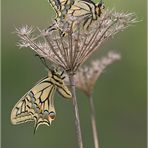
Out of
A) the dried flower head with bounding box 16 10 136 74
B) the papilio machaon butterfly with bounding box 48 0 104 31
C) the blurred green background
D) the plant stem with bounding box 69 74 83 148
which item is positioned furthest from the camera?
the blurred green background

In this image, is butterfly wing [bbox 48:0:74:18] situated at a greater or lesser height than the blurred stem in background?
greater

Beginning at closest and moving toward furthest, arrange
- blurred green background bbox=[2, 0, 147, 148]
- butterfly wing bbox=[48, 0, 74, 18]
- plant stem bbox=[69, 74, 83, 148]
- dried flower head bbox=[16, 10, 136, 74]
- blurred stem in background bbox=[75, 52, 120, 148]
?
plant stem bbox=[69, 74, 83, 148] → dried flower head bbox=[16, 10, 136, 74] → butterfly wing bbox=[48, 0, 74, 18] → blurred stem in background bbox=[75, 52, 120, 148] → blurred green background bbox=[2, 0, 147, 148]

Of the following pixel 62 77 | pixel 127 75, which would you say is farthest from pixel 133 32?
pixel 62 77

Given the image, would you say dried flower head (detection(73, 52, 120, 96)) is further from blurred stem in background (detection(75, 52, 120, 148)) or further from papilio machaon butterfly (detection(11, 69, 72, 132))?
papilio machaon butterfly (detection(11, 69, 72, 132))

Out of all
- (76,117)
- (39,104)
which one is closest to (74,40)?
(76,117)

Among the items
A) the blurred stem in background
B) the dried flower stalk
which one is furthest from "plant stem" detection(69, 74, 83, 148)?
the blurred stem in background

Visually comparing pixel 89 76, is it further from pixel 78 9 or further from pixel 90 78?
pixel 78 9
